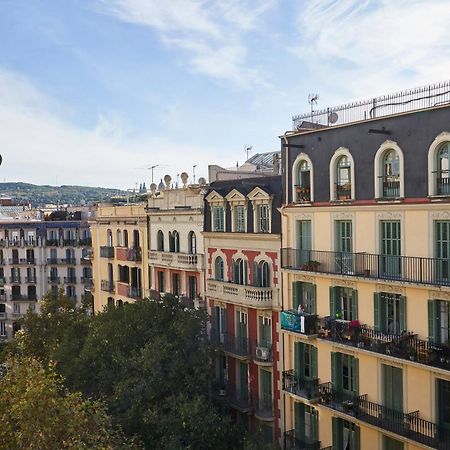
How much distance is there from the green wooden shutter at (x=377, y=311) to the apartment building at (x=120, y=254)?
21506 millimetres

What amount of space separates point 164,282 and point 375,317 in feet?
63.9

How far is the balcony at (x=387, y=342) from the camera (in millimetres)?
25609

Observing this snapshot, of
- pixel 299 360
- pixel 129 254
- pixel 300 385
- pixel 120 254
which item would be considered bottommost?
pixel 300 385

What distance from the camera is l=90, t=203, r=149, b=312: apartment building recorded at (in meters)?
46.8

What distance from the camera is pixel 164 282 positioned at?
44.5 meters

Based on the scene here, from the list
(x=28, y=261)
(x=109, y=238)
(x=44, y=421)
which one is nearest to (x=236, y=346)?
(x=44, y=421)

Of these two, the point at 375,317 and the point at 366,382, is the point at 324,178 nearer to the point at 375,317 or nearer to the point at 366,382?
the point at 375,317

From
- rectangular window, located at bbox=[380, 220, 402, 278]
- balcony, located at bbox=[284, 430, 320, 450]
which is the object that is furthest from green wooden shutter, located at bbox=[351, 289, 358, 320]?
balcony, located at bbox=[284, 430, 320, 450]

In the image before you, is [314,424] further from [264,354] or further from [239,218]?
[239,218]

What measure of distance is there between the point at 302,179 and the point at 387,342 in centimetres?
977

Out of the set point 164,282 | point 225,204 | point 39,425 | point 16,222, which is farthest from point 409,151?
point 16,222

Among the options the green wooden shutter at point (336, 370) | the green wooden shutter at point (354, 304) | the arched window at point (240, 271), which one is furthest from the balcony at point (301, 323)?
the arched window at point (240, 271)

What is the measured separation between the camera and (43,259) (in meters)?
85.5

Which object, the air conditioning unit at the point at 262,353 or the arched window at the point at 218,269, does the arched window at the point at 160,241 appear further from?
the air conditioning unit at the point at 262,353
